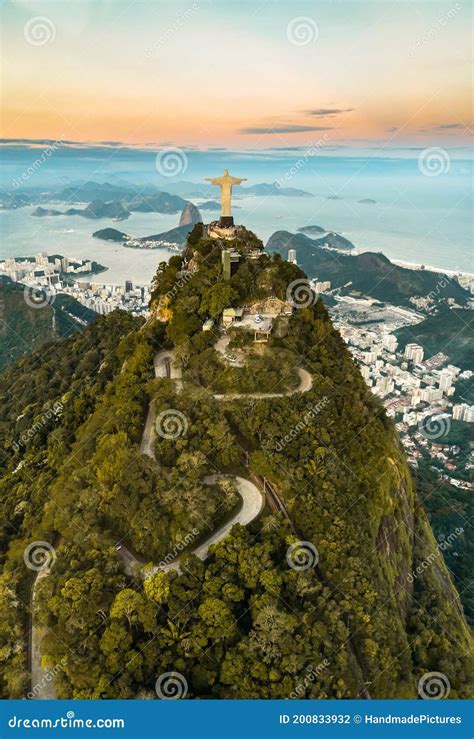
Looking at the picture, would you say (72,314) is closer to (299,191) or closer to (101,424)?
(101,424)

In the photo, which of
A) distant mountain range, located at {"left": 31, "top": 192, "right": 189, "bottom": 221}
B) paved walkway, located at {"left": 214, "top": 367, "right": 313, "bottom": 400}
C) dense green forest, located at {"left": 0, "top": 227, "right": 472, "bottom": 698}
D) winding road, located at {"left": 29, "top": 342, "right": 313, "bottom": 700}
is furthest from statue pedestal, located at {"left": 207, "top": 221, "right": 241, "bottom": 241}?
distant mountain range, located at {"left": 31, "top": 192, "right": 189, "bottom": 221}

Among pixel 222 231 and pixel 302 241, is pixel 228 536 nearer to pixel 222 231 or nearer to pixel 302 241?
pixel 222 231

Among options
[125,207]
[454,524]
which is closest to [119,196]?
[125,207]

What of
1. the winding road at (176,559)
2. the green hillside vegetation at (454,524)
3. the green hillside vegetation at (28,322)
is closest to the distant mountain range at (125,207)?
the green hillside vegetation at (28,322)

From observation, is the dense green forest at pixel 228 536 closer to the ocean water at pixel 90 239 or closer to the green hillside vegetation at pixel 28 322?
the green hillside vegetation at pixel 28 322

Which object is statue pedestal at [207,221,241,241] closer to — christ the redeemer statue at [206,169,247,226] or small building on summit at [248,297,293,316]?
christ the redeemer statue at [206,169,247,226]
